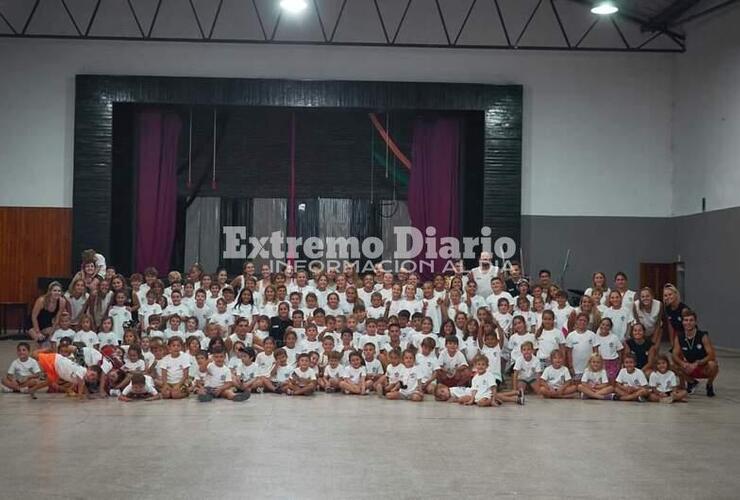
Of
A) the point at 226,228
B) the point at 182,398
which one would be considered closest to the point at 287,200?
the point at 226,228

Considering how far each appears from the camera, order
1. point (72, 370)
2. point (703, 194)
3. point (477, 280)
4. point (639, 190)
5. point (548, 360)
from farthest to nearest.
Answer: point (639, 190) < point (703, 194) < point (477, 280) < point (548, 360) < point (72, 370)

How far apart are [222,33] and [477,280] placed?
806 cm

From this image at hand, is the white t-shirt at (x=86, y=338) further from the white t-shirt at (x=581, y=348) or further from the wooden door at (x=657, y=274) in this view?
the wooden door at (x=657, y=274)

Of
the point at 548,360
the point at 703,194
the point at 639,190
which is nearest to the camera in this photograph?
the point at 548,360

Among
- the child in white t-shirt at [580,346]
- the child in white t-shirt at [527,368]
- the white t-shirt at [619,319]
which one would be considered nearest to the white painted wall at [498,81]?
the white t-shirt at [619,319]

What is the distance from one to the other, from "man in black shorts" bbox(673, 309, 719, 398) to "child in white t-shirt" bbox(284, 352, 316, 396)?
4535 millimetres

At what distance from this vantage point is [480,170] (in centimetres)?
1725

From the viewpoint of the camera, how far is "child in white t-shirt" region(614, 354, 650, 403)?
30.7ft

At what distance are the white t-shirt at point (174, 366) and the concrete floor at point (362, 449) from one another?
709 mm

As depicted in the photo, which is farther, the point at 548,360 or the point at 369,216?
the point at 369,216

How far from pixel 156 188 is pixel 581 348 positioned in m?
10.8

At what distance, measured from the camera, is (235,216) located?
58.2 feet

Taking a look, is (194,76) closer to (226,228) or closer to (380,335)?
(226,228)

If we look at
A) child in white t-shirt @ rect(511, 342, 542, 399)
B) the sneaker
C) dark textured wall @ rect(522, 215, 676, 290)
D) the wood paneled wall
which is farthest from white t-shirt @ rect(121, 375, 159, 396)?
dark textured wall @ rect(522, 215, 676, 290)
